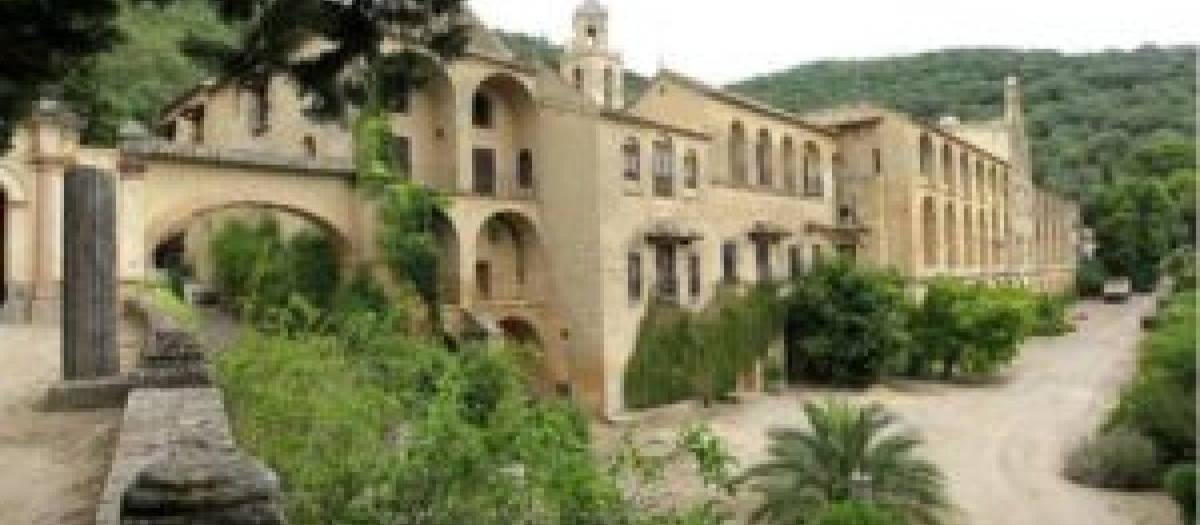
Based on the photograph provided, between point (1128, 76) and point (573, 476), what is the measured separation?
92518mm

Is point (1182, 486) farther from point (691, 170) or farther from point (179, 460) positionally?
point (179, 460)

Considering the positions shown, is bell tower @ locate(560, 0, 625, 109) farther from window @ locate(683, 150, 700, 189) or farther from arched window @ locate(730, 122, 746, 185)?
window @ locate(683, 150, 700, 189)

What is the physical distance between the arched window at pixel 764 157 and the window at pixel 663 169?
767 cm

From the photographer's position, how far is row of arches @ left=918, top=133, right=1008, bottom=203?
4791 centimetres

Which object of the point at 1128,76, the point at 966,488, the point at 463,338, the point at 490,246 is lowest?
the point at 966,488

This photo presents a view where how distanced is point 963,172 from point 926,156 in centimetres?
663

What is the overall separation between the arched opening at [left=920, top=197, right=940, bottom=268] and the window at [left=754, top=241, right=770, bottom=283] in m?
12.0

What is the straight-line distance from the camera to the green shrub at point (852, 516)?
58.4ft

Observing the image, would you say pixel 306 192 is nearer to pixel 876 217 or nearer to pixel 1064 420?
pixel 1064 420

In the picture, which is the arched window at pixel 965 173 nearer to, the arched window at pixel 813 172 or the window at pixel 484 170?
the arched window at pixel 813 172

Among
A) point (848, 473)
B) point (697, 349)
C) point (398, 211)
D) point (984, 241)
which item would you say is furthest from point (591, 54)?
point (848, 473)

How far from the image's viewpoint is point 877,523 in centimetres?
1780

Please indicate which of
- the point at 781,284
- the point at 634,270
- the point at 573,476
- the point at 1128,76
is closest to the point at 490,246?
the point at 634,270

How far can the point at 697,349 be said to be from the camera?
3347 centimetres
